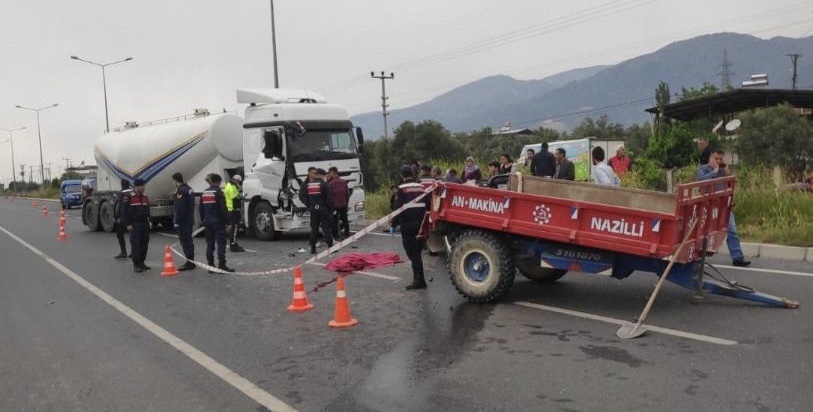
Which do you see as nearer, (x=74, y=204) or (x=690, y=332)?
(x=690, y=332)

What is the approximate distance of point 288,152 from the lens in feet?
49.1

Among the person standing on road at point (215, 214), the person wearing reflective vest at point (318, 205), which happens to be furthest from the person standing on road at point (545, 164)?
the person standing on road at point (215, 214)

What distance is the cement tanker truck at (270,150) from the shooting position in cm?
1505

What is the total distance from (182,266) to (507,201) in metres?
6.89

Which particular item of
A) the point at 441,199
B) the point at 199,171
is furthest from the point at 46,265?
the point at 441,199

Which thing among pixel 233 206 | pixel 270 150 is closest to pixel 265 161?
pixel 270 150

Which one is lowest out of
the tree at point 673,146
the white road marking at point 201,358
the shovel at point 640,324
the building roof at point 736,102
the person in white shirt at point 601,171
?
the white road marking at point 201,358

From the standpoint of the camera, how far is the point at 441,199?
7949 mm

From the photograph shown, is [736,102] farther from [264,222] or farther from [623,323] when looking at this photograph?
[623,323]

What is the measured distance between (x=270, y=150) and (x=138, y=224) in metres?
3.68

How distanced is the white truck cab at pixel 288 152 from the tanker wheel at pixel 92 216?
815 centimetres

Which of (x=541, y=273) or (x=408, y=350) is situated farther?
(x=541, y=273)

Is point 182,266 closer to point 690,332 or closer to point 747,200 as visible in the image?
point 690,332

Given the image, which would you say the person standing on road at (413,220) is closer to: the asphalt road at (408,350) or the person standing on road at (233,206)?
the asphalt road at (408,350)
